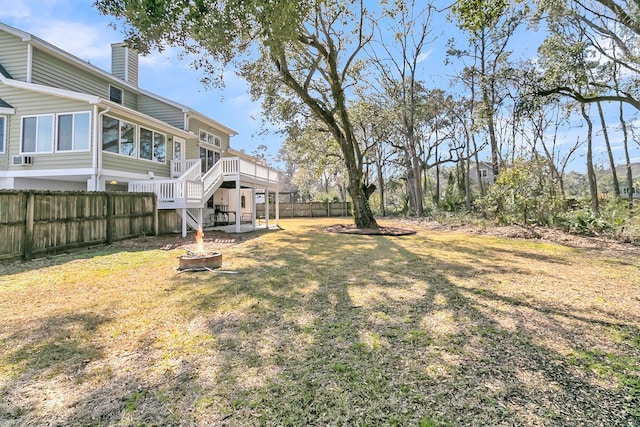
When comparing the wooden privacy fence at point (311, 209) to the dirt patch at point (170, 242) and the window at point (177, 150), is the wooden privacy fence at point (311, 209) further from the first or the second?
the dirt patch at point (170, 242)

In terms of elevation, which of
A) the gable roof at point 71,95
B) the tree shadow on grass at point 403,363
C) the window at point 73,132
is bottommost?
the tree shadow on grass at point 403,363

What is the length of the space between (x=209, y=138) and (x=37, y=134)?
752 centimetres

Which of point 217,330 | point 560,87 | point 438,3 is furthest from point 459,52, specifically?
point 217,330

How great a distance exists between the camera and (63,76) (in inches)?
466

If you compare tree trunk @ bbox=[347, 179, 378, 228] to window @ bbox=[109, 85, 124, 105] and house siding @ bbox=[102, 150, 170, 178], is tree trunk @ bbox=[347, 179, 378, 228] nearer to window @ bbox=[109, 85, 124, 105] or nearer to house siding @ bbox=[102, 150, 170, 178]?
house siding @ bbox=[102, 150, 170, 178]

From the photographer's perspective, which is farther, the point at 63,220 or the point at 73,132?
the point at 73,132

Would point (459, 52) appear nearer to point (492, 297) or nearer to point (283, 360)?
point (492, 297)

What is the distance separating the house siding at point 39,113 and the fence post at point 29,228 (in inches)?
175

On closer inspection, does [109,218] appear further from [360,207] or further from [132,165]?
[360,207]

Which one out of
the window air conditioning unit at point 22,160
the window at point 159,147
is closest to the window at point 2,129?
the window air conditioning unit at point 22,160

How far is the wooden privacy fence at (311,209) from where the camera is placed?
28.5 m

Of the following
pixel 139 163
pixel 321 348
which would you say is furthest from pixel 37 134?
pixel 321 348

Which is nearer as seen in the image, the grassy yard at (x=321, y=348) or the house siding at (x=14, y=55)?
the grassy yard at (x=321, y=348)

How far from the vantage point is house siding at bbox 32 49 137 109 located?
438 inches
